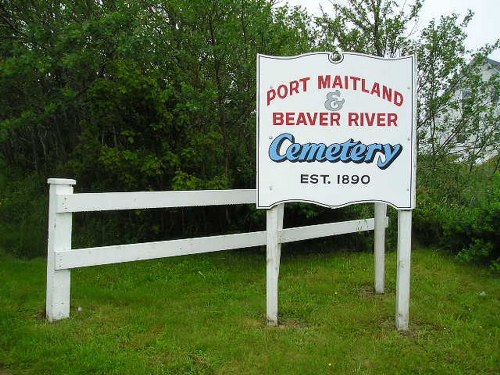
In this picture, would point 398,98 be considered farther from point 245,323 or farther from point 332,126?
point 245,323

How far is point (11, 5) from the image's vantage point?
30.7 ft

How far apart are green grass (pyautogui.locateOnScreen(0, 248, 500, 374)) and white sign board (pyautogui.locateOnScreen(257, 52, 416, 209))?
117cm

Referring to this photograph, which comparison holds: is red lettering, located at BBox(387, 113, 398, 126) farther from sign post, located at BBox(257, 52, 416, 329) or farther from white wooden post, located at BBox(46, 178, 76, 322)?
white wooden post, located at BBox(46, 178, 76, 322)

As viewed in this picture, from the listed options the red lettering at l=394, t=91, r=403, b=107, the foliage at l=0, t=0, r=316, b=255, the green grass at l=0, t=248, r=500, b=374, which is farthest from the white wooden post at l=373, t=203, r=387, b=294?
the foliage at l=0, t=0, r=316, b=255

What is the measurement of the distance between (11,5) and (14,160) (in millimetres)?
4619

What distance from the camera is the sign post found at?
497cm

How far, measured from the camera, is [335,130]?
5008mm

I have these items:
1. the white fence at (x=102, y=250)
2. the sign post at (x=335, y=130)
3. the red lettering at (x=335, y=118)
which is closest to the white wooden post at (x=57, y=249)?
the white fence at (x=102, y=250)

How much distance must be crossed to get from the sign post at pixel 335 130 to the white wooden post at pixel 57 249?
1.81 metres

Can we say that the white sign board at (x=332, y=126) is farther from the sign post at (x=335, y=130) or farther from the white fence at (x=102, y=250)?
the white fence at (x=102, y=250)

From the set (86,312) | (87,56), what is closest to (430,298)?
(86,312)

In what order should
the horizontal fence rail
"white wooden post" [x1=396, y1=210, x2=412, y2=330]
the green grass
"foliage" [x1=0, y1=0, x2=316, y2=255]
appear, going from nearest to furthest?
1. the green grass
2. "white wooden post" [x1=396, y1=210, x2=412, y2=330]
3. the horizontal fence rail
4. "foliage" [x1=0, y1=0, x2=316, y2=255]

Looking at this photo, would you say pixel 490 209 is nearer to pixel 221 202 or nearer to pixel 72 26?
pixel 221 202

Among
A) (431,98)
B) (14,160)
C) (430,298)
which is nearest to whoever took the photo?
(430,298)
